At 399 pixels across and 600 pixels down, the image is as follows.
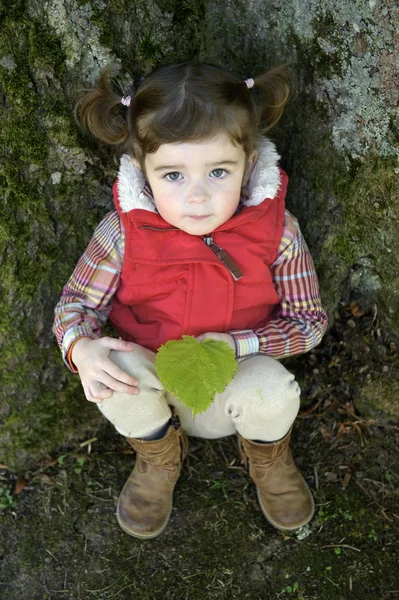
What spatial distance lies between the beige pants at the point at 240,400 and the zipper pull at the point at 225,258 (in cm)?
36

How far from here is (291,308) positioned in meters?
2.46

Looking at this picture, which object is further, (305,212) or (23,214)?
(305,212)

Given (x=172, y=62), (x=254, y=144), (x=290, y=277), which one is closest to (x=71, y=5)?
(x=172, y=62)

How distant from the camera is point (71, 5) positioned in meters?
2.08

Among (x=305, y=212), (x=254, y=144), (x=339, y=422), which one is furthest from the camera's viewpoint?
(x=339, y=422)

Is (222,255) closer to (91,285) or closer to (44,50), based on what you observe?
(91,285)

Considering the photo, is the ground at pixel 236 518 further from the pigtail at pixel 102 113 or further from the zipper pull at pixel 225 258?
the pigtail at pixel 102 113

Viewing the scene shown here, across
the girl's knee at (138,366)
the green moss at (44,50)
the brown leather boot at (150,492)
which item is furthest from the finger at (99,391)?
the green moss at (44,50)

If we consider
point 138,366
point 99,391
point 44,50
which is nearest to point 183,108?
point 44,50

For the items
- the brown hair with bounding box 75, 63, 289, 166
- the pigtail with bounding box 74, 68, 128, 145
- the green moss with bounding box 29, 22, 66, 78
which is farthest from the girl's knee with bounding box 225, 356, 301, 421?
the green moss with bounding box 29, 22, 66, 78

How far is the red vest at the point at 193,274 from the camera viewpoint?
2.24m

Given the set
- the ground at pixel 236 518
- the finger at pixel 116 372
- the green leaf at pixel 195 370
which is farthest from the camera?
the ground at pixel 236 518

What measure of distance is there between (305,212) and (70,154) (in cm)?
100

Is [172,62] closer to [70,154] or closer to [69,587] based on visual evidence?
[70,154]
